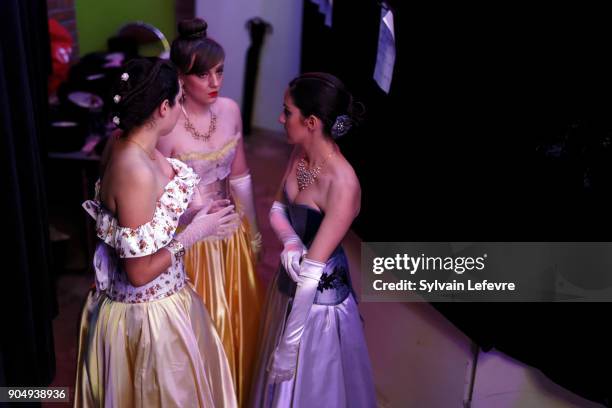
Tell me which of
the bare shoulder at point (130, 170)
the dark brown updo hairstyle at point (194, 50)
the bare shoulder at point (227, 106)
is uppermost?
the dark brown updo hairstyle at point (194, 50)

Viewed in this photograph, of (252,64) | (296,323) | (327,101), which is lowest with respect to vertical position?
(296,323)

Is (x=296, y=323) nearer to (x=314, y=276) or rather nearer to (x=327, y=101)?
(x=314, y=276)

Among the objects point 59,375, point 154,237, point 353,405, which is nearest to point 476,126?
point 353,405

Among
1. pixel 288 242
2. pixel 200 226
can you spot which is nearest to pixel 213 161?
pixel 200 226

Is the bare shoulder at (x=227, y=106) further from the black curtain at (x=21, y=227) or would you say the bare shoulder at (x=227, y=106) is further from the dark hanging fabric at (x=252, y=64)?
the dark hanging fabric at (x=252, y=64)

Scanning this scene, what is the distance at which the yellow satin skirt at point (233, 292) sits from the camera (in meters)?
2.46

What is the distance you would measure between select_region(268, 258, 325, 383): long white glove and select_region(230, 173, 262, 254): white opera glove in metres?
0.58

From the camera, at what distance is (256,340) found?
2529mm

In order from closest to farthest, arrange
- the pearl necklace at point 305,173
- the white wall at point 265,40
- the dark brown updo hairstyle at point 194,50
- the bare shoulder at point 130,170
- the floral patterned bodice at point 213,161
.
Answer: the bare shoulder at point 130,170 → the pearl necklace at point 305,173 → the dark brown updo hairstyle at point 194,50 → the floral patterned bodice at point 213,161 → the white wall at point 265,40

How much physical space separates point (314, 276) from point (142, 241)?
1.65 ft

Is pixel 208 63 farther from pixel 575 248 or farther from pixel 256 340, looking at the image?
pixel 575 248

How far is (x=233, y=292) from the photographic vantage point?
2523mm

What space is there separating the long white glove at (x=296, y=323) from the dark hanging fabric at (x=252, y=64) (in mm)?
3994

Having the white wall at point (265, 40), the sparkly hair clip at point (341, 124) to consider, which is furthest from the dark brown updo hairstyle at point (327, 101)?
the white wall at point (265, 40)
